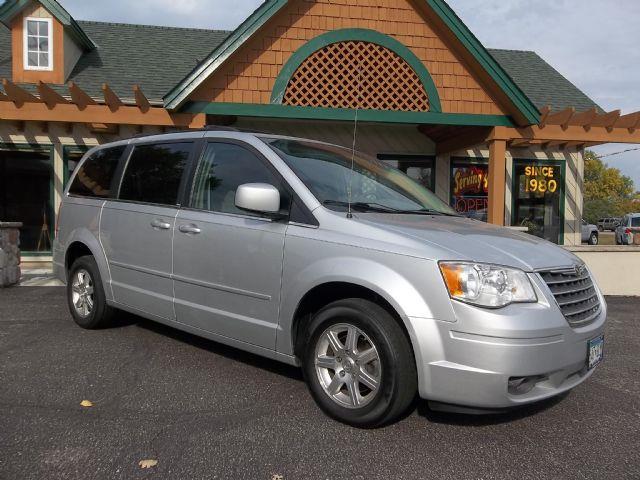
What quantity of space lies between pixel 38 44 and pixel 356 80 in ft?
24.5

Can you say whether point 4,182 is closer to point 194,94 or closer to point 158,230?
point 194,94

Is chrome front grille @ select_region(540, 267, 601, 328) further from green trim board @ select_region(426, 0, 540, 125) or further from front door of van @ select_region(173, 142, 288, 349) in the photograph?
green trim board @ select_region(426, 0, 540, 125)

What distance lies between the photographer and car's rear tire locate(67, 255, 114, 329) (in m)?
5.04

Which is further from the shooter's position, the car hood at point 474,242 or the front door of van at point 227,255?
the front door of van at point 227,255

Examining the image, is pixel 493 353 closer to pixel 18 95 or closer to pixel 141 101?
pixel 141 101

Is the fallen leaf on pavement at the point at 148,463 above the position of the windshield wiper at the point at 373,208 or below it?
below

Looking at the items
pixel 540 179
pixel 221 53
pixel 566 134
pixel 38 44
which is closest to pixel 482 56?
pixel 566 134

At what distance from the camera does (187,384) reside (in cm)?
384

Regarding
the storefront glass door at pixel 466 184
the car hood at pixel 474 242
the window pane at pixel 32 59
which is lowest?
the car hood at pixel 474 242

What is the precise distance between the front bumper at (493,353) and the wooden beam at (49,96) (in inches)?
297

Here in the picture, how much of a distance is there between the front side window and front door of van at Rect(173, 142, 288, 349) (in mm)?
9382

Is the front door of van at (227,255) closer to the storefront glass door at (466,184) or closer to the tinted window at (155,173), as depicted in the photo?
the tinted window at (155,173)

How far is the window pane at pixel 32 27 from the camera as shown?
451 inches

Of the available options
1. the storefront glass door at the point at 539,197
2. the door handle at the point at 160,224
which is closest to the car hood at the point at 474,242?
the door handle at the point at 160,224
